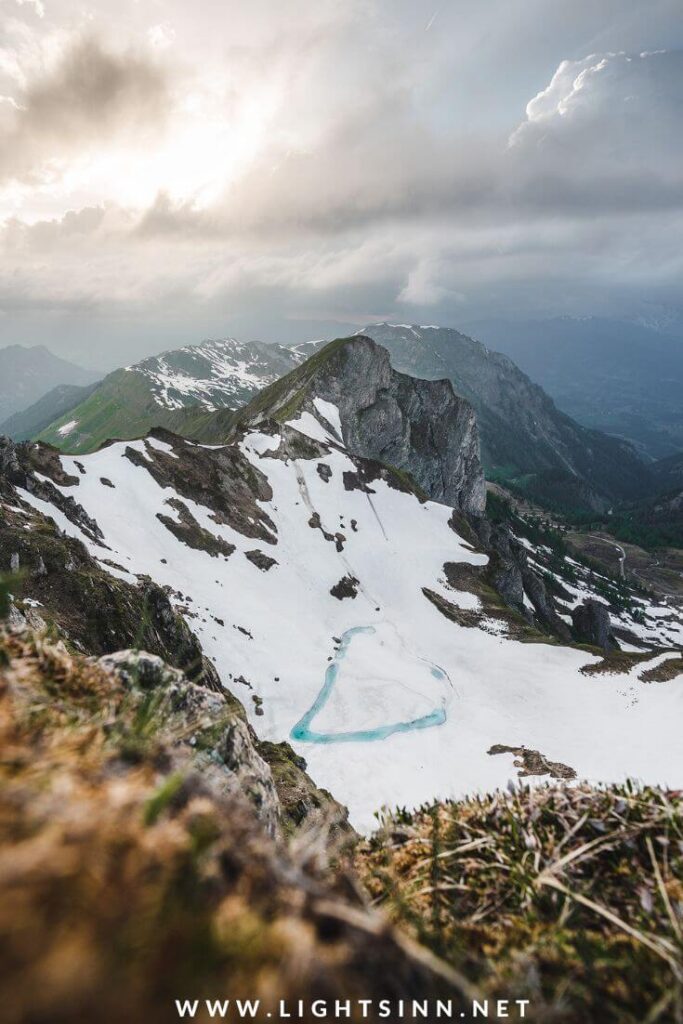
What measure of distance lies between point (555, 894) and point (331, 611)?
53.1m

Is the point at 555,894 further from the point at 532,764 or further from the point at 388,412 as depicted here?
the point at 388,412

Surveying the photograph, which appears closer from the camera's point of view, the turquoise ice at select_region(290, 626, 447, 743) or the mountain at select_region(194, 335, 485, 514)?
the turquoise ice at select_region(290, 626, 447, 743)

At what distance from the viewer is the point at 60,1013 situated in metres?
0.90

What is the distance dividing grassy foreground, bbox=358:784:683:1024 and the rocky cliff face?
324 ft

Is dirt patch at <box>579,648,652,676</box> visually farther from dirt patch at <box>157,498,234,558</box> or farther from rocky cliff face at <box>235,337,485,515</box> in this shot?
rocky cliff face at <box>235,337,485,515</box>

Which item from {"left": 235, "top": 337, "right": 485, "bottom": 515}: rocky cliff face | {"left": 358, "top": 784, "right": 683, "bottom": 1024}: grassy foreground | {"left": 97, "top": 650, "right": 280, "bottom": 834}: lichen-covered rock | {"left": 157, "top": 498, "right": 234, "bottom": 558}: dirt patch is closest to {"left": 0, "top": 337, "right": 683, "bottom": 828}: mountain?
{"left": 157, "top": 498, "right": 234, "bottom": 558}: dirt patch

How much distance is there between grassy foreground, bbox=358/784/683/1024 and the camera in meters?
2.04

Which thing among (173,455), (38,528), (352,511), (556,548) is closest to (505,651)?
(352,511)

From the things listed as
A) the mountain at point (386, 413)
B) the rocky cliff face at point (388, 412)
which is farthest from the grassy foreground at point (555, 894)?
the rocky cliff face at point (388, 412)

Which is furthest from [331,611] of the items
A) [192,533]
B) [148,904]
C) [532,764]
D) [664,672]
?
[148,904]

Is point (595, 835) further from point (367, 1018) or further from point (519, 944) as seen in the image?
point (367, 1018)

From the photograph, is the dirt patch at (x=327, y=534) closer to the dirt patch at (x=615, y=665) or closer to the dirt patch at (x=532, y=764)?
the dirt patch at (x=615, y=665)

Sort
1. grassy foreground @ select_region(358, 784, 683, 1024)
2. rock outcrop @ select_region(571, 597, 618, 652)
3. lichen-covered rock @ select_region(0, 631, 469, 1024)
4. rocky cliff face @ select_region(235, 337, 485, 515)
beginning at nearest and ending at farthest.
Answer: lichen-covered rock @ select_region(0, 631, 469, 1024) < grassy foreground @ select_region(358, 784, 683, 1024) < rock outcrop @ select_region(571, 597, 618, 652) < rocky cliff face @ select_region(235, 337, 485, 515)

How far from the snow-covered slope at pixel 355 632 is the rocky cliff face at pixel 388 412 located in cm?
3736
